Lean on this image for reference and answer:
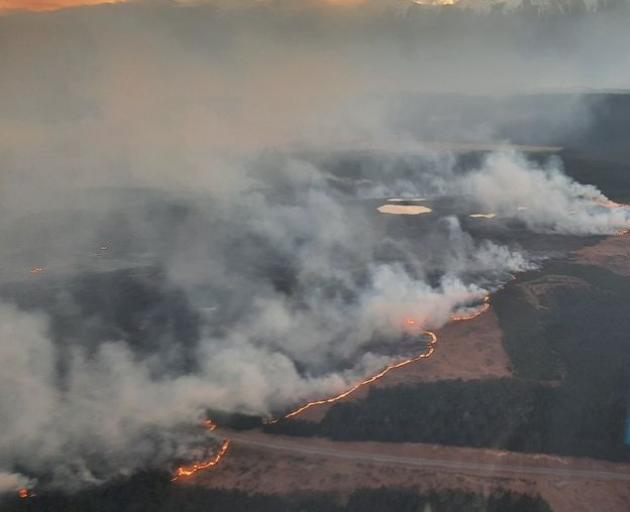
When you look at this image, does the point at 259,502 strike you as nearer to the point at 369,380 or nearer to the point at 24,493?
the point at 24,493

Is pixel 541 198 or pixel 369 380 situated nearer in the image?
pixel 369 380

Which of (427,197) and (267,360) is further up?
(427,197)

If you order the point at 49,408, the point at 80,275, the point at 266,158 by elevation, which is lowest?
the point at 49,408

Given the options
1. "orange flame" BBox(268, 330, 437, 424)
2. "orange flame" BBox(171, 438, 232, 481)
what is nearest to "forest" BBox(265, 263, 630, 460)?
"orange flame" BBox(268, 330, 437, 424)

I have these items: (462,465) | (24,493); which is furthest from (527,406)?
(24,493)

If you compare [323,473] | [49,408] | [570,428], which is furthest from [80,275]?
[570,428]

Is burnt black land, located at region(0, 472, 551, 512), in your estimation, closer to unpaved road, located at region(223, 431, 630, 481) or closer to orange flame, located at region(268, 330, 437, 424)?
unpaved road, located at region(223, 431, 630, 481)

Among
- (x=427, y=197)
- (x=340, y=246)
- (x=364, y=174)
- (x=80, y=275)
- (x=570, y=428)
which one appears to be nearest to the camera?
(x=570, y=428)

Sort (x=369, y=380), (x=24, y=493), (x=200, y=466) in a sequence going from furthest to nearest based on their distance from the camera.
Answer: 1. (x=369, y=380)
2. (x=200, y=466)
3. (x=24, y=493)

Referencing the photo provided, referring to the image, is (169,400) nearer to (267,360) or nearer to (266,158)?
(267,360)

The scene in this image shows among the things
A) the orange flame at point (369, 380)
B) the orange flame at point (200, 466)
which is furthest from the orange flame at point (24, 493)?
the orange flame at point (369, 380)

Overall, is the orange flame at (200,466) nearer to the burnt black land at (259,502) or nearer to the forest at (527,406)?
the burnt black land at (259,502)
